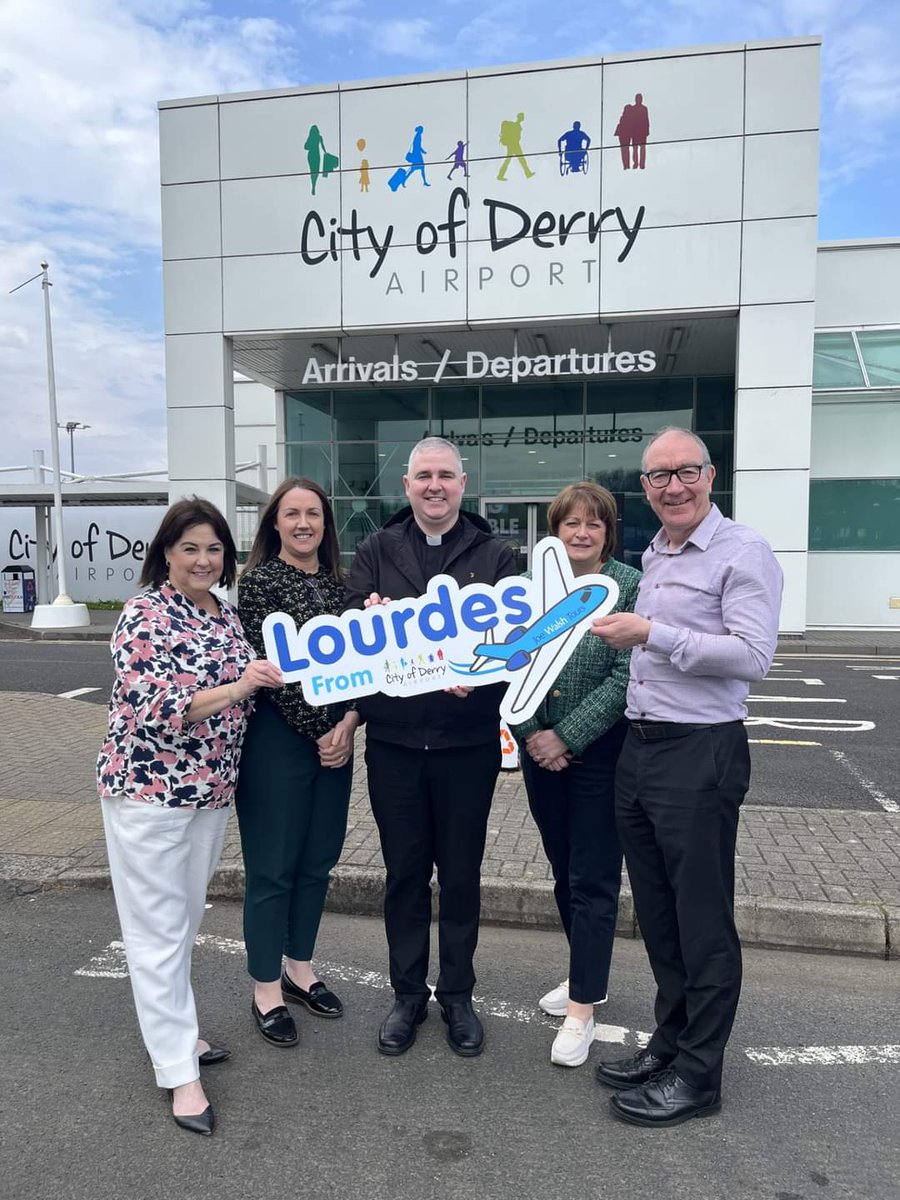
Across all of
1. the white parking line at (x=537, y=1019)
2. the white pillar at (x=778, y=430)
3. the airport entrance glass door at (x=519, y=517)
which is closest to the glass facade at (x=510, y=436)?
the airport entrance glass door at (x=519, y=517)

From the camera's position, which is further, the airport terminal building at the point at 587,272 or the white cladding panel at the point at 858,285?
the white cladding panel at the point at 858,285

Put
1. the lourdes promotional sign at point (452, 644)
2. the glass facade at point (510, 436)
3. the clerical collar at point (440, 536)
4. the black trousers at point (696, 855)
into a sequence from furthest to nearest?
1. the glass facade at point (510, 436)
2. the clerical collar at point (440, 536)
3. the lourdes promotional sign at point (452, 644)
4. the black trousers at point (696, 855)

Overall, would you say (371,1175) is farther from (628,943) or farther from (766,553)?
(766,553)

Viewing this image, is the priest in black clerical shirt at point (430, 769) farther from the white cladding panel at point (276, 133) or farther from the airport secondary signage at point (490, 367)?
the white cladding panel at point (276, 133)

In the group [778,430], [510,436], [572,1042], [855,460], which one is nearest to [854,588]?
[855,460]

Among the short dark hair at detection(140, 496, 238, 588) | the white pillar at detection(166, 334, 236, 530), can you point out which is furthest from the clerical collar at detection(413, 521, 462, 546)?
the white pillar at detection(166, 334, 236, 530)

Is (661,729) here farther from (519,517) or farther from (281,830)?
(519,517)

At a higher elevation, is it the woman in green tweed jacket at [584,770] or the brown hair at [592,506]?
the brown hair at [592,506]

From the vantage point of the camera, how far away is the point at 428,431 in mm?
18781

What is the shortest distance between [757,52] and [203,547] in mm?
15712

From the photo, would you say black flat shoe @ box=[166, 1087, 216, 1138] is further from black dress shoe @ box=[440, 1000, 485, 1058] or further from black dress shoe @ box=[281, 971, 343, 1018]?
black dress shoe @ box=[440, 1000, 485, 1058]

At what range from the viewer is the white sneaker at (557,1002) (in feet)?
10.3

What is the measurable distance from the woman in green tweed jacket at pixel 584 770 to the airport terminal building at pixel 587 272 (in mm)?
12689

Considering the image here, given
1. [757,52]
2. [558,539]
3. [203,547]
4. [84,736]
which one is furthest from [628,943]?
[757,52]
